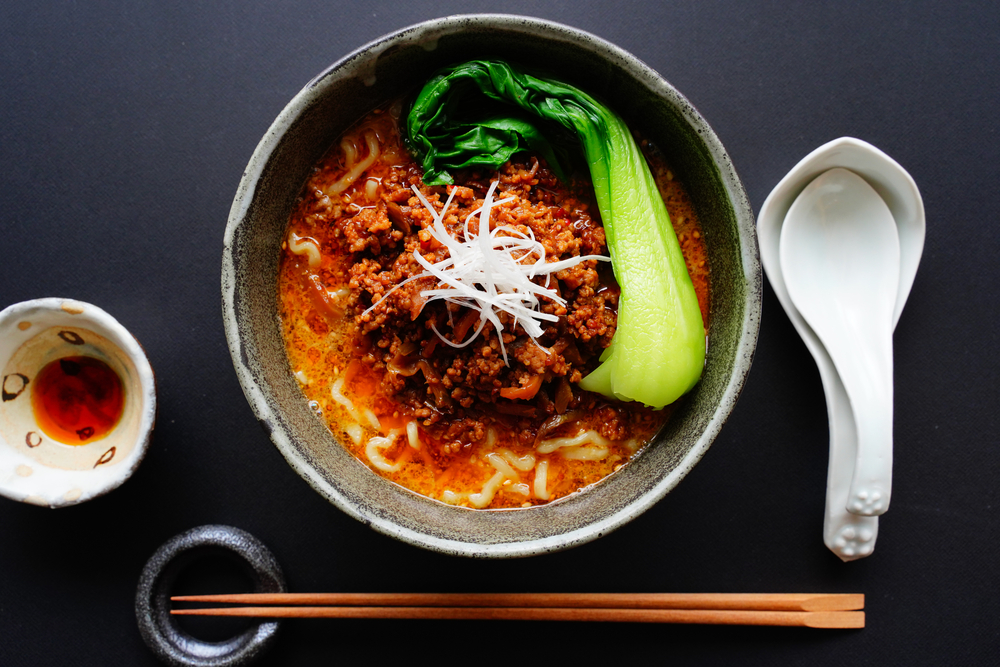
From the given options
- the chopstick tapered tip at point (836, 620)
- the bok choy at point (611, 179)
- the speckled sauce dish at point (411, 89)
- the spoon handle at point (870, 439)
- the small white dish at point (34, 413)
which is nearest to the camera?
the speckled sauce dish at point (411, 89)

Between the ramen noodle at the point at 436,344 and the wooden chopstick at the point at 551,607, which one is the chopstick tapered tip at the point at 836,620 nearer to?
the wooden chopstick at the point at 551,607

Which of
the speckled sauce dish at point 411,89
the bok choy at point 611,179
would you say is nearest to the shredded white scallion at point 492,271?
the bok choy at point 611,179

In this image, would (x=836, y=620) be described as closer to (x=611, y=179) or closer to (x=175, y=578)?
(x=611, y=179)

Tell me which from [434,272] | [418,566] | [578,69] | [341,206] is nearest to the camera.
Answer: [434,272]

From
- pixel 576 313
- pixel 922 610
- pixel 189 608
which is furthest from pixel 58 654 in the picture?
pixel 922 610

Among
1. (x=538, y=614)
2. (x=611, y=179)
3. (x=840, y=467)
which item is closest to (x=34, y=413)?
(x=538, y=614)

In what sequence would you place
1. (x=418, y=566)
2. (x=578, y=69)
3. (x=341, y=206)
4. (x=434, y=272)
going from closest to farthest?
1. (x=434, y=272)
2. (x=578, y=69)
3. (x=341, y=206)
4. (x=418, y=566)

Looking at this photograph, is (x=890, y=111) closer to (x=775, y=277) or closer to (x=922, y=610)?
(x=775, y=277)
